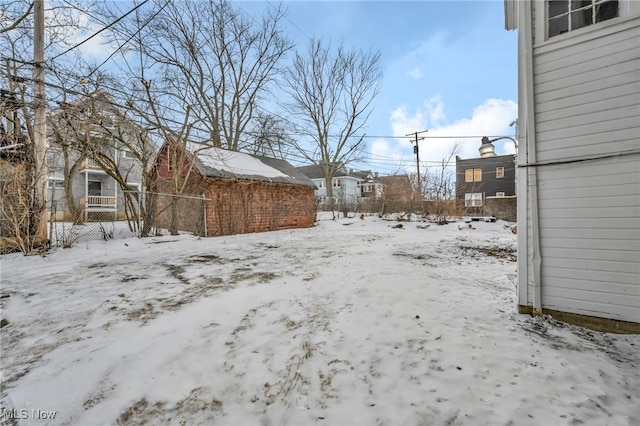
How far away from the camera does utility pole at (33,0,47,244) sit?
605cm

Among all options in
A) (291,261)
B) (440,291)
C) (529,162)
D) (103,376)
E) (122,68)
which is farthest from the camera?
(122,68)

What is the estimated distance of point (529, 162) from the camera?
276 cm

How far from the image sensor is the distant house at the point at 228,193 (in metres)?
10.0

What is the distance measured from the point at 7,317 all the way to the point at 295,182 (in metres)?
11.3

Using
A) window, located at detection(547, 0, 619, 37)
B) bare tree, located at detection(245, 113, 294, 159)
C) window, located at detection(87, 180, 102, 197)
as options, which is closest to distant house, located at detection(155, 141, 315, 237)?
bare tree, located at detection(245, 113, 294, 159)

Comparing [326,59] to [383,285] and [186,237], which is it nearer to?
[186,237]

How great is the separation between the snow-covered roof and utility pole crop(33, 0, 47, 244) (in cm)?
400

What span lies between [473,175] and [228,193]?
2522 cm

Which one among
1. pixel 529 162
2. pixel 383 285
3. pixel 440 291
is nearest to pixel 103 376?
pixel 383 285

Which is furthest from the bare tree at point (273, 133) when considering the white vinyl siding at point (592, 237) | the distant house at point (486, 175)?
the distant house at point (486, 175)

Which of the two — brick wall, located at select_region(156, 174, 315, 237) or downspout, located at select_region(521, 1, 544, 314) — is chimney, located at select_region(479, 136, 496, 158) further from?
downspout, located at select_region(521, 1, 544, 314)

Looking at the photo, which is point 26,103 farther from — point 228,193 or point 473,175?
point 473,175

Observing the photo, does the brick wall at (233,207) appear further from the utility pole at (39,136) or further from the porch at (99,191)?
the porch at (99,191)

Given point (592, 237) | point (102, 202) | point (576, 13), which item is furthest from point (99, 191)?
point (592, 237)
